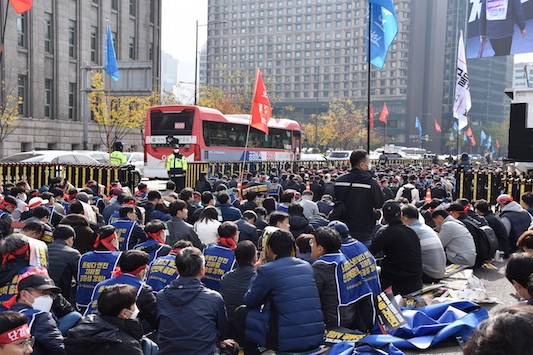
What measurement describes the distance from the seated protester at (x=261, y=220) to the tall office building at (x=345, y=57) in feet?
346

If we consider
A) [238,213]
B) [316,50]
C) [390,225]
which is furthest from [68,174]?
[316,50]

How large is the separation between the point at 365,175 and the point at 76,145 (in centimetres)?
3600

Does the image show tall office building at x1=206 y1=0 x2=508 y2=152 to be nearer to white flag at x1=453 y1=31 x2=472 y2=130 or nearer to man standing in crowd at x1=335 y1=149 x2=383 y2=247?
white flag at x1=453 y1=31 x2=472 y2=130

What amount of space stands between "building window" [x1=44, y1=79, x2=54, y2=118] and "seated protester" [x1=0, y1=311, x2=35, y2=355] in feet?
125

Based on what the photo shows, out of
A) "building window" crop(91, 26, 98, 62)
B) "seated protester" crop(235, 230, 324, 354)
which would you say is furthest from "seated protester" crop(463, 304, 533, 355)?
"building window" crop(91, 26, 98, 62)

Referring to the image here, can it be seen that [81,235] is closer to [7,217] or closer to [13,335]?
[7,217]

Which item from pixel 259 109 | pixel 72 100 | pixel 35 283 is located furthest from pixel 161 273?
pixel 72 100

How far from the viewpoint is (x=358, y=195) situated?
8.77m

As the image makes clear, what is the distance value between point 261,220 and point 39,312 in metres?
5.88

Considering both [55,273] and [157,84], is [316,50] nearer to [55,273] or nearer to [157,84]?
[157,84]

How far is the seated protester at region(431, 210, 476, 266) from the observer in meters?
9.73

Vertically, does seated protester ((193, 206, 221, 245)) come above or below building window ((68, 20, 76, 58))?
below

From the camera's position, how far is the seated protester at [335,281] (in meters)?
6.07

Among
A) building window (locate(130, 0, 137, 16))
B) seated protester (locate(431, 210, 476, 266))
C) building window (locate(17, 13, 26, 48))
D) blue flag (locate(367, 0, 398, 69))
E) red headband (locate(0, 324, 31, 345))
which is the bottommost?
seated protester (locate(431, 210, 476, 266))
